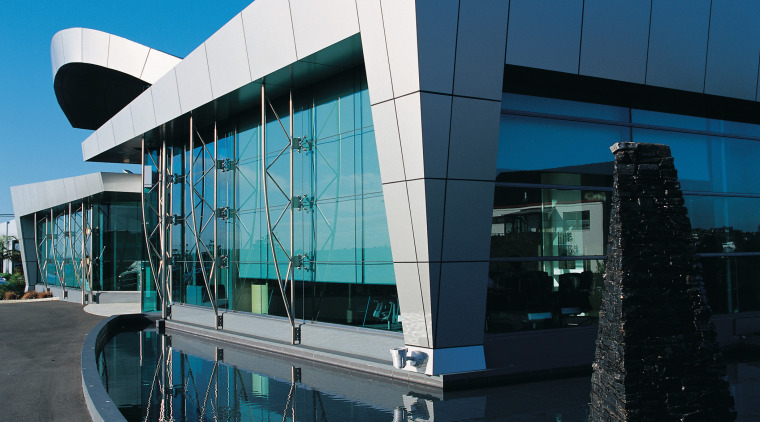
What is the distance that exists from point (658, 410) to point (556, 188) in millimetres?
7335

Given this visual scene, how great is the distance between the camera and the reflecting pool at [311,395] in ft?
28.8

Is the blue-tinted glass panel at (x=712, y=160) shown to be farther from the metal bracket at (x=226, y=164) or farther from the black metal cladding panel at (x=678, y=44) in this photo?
the metal bracket at (x=226, y=164)

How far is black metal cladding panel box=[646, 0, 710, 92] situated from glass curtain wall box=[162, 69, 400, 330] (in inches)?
217

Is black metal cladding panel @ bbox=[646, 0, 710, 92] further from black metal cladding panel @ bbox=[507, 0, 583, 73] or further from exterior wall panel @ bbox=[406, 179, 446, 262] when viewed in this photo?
exterior wall panel @ bbox=[406, 179, 446, 262]

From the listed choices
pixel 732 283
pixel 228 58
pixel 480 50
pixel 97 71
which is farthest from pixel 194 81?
pixel 97 71

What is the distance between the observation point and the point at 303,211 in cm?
1461

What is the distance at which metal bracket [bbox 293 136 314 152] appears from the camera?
14562mm

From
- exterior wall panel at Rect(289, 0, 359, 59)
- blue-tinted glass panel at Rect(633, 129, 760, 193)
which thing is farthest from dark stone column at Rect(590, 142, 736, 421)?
blue-tinted glass panel at Rect(633, 129, 760, 193)

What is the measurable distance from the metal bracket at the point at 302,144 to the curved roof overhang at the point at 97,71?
11.8 m

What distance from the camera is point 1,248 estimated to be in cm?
6088

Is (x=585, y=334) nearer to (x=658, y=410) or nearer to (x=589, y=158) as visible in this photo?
(x=589, y=158)

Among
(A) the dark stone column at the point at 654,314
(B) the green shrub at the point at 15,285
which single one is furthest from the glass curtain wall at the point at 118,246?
(A) the dark stone column at the point at 654,314

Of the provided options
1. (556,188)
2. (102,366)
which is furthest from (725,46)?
(102,366)

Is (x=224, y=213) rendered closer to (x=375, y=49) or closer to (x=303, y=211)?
(x=303, y=211)
